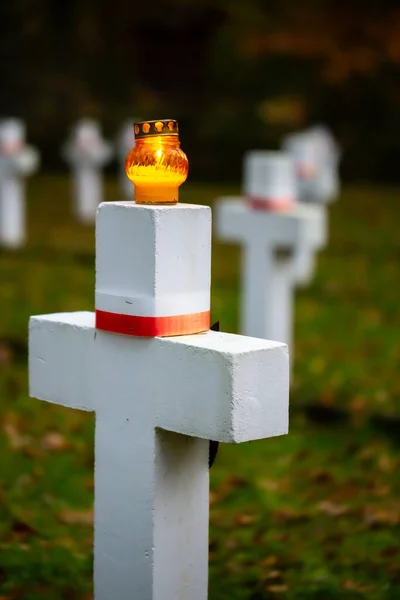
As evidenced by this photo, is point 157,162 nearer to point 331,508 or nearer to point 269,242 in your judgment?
point 331,508

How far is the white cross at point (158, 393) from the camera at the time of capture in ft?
9.71

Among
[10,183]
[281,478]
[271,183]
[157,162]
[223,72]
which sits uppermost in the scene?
[223,72]

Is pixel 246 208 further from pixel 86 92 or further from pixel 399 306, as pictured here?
pixel 86 92

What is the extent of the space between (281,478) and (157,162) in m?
2.95

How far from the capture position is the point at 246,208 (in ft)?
22.5

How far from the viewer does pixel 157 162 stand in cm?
306

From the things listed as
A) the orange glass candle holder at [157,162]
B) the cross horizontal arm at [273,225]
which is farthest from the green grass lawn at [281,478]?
the orange glass candle holder at [157,162]

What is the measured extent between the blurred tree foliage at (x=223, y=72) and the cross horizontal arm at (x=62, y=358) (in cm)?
1758

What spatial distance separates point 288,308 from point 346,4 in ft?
58.2

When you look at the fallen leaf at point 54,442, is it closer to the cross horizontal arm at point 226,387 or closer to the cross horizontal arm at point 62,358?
the cross horizontal arm at point 62,358

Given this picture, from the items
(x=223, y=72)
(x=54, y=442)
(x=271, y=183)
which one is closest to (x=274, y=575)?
(x=54, y=442)

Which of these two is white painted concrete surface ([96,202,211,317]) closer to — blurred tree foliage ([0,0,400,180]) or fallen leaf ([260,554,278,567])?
fallen leaf ([260,554,278,567])

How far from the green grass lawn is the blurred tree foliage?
1124cm

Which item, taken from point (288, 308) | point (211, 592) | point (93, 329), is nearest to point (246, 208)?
point (288, 308)
